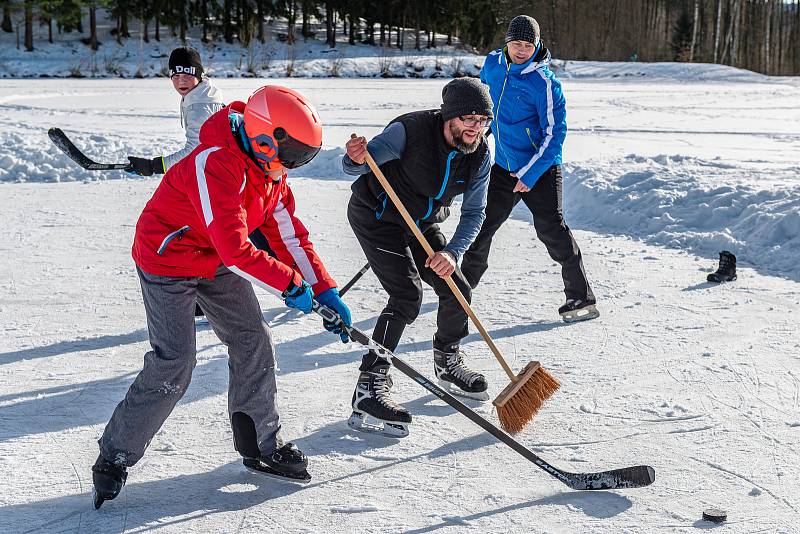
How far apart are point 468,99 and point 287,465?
4.96ft

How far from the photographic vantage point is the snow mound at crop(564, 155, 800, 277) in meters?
6.24

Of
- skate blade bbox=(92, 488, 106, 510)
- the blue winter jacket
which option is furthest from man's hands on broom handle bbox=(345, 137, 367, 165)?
the blue winter jacket

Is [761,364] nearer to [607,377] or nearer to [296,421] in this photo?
[607,377]

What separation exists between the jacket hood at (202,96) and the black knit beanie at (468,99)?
181 centimetres

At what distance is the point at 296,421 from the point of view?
3.54 m

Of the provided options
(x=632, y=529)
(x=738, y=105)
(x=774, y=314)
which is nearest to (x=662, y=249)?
(x=774, y=314)

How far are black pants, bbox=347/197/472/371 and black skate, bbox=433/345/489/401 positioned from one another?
334 mm

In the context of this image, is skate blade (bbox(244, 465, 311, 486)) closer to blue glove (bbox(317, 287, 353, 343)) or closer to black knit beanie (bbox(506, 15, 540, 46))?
blue glove (bbox(317, 287, 353, 343))

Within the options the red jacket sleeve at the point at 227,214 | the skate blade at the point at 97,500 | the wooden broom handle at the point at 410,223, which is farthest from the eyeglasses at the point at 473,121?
the skate blade at the point at 97,500

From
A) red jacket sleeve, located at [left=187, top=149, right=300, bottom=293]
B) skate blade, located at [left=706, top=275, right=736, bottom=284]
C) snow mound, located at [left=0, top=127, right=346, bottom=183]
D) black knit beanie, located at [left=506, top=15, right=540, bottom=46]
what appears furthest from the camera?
snow mound, located at [left=0, top=127, right=346, bottom=183]

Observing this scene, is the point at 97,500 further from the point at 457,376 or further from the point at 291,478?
the point at 457,376

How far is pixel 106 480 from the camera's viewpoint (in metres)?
2.74

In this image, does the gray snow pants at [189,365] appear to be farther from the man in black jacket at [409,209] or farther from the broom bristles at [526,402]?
the broom bristles at [526,402]

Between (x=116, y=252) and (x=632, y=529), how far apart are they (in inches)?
182
